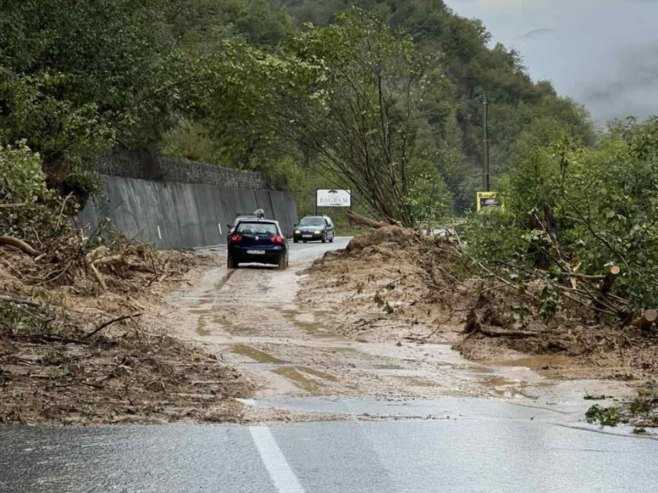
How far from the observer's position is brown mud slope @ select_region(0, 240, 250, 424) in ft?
30.8

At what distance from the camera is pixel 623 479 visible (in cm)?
717

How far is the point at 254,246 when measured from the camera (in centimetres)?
3312

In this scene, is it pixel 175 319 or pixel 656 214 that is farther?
pixel 175 319

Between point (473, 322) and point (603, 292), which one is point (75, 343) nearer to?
point (473, 322)

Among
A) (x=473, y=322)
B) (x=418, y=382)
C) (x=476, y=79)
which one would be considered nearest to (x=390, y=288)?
(x=473, y=322)

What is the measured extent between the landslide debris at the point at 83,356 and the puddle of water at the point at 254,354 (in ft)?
2.50

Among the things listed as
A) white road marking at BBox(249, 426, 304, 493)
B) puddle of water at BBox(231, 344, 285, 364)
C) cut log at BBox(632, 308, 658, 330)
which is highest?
white road marking at BBox(249, 426, 304, 493)

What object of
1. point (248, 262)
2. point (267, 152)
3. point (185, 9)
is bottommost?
point (248, 262)

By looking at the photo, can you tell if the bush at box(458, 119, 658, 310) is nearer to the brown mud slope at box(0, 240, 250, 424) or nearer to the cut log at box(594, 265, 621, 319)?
the cut log at box(594, 265, 621, 319)

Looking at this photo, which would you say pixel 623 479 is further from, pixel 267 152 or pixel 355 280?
pixel 267 152

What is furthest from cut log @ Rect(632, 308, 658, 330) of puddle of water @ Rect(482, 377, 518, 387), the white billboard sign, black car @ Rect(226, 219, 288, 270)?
the white billboard sign

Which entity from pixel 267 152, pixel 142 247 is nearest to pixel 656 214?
pixel 142 247

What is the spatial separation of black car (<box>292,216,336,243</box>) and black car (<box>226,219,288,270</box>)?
28825mm

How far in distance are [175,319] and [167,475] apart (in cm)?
1192
